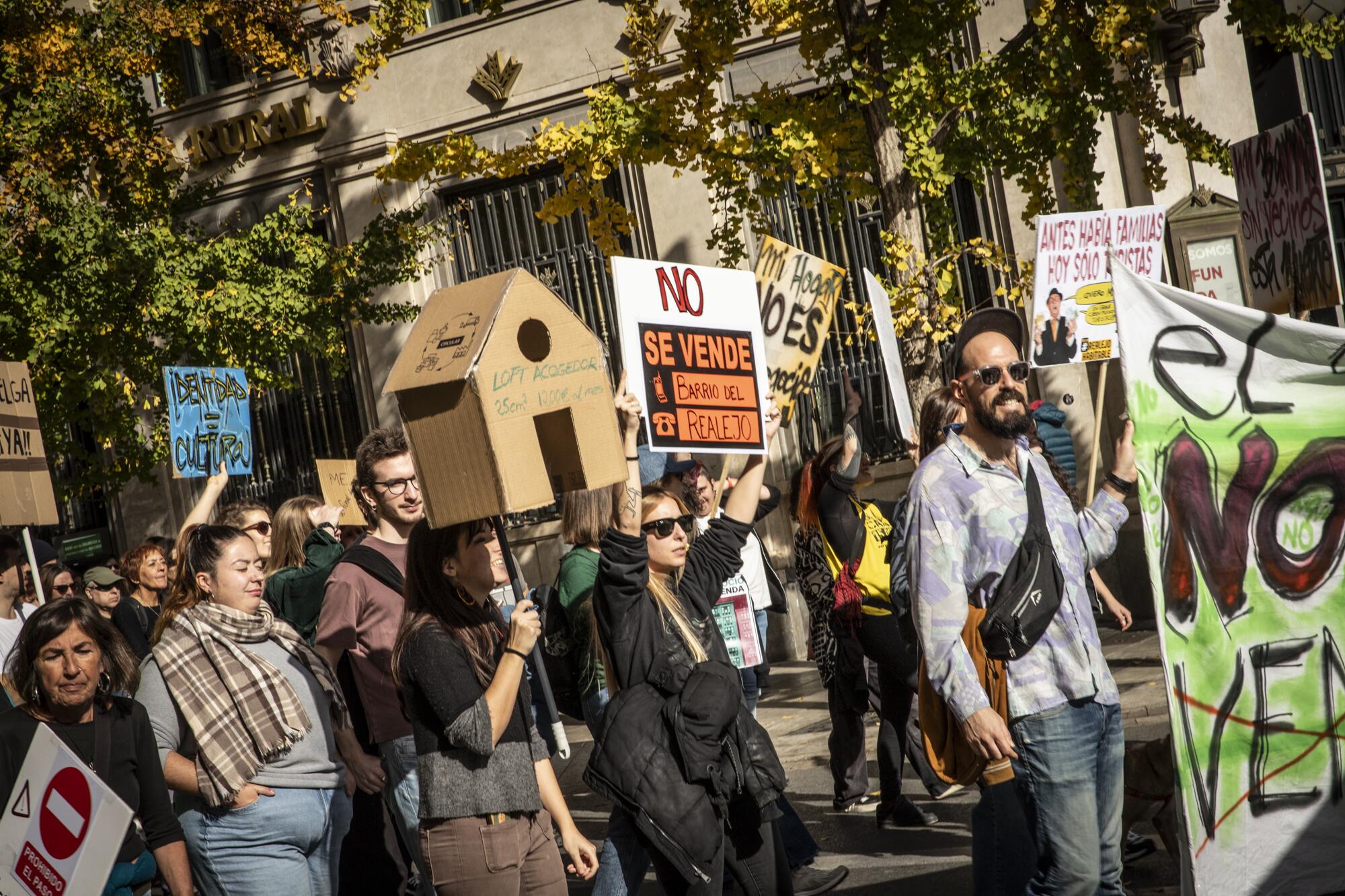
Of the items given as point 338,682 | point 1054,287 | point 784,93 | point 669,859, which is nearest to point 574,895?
point 338,682

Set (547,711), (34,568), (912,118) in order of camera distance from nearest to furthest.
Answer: (547,711)
(34,568)
(912,118)

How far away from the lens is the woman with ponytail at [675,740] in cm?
418

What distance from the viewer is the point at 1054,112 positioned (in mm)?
9344

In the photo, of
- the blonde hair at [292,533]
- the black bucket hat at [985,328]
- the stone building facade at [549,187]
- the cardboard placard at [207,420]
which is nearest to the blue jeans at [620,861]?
the black bucket hat at [985,328]

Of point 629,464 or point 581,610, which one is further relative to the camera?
point 581,610

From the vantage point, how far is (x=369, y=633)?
5160 mm

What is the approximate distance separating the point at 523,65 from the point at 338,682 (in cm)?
1052

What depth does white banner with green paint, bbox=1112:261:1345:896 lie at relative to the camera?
409 cm

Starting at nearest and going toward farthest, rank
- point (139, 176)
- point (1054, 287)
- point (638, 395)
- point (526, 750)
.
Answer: point (526, 750)
point (638, 395)
point (1054, 287)
point (139, 176)

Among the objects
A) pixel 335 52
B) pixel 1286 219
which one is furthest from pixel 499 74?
pixel 1286 219

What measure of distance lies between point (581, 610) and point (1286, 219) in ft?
14.5

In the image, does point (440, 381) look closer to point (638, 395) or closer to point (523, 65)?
point (638, 395)

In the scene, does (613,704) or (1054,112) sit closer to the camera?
(613,704)

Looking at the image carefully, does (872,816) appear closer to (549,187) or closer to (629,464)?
(629,464)
